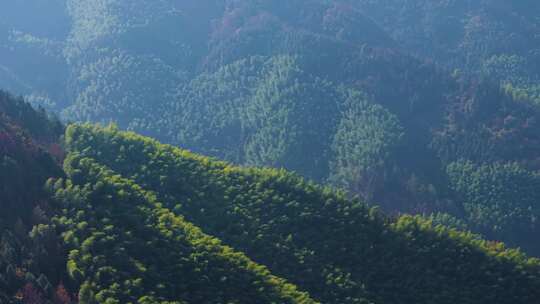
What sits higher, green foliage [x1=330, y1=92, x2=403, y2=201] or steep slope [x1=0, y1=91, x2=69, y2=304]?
green foliage [x1=330, y1=92, x2=403, y2=201]

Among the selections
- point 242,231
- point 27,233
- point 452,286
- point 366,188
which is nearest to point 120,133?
point 242,231

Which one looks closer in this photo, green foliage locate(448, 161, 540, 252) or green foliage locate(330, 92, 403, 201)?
green foliage locate(448, 161, 540, 252)

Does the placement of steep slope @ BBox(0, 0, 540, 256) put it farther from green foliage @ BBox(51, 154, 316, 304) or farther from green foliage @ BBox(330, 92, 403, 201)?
green foliage @ BBox(51, 154, 316, 304)

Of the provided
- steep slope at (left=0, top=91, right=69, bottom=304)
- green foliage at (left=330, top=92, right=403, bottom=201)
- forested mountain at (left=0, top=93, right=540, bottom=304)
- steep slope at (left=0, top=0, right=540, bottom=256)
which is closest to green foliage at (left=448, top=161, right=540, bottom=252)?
steep slope at (left=0, top=0, right=540, bottom=256)

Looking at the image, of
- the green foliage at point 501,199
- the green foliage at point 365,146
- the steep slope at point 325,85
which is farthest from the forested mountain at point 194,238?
the green foliage at point 365,146

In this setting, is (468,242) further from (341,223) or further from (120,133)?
(120,133)

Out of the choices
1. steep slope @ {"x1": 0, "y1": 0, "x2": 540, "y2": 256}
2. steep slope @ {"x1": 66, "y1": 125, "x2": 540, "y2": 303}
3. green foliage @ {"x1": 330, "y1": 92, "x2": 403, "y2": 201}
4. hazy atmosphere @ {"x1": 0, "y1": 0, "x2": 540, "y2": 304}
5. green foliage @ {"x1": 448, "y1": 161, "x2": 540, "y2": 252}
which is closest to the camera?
hazy atmosphere @ {"x1": 0, "y1": 0, "x2": 540, "y2": 304}

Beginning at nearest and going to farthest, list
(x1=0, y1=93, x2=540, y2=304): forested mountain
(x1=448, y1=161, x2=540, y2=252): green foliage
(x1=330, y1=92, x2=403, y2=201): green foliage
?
1. (x1=0, y1=93, x2=540, y2=304): forested mountain
2. (x1=448, y1=161, x2=540, y2=252): green foliage
3. (x1=330, y1=92, x2=403, y2=201): green foliage
